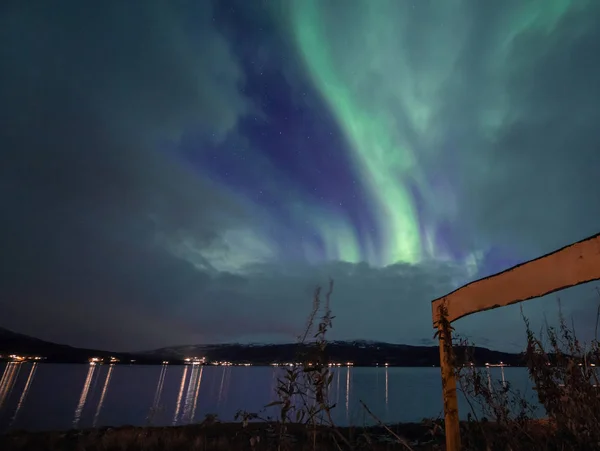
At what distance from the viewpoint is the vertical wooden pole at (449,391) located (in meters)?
3.59

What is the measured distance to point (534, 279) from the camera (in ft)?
8.91

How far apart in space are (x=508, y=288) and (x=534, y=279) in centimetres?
26

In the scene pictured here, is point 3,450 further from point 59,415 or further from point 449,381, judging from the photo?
→ point 59,415

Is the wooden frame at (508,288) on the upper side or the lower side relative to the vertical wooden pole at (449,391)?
upper

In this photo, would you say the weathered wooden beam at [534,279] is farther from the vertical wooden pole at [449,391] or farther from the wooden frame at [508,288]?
the vertical wooden pole at [449,391]

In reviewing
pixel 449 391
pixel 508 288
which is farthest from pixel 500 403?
pixel 508 288

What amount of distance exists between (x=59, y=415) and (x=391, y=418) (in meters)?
43.6

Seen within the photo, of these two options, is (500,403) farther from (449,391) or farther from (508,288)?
(508,288)

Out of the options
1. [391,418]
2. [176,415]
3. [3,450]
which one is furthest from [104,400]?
[3,450]

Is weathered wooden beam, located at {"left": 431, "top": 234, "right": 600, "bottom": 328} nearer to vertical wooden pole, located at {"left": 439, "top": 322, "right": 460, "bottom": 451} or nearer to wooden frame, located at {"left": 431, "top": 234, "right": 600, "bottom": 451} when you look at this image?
wooden frame, located at {"left": 431, "top": 234, "right": 600, "bottom": 451}

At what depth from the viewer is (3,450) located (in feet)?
34.7

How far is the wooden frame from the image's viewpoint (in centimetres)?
237

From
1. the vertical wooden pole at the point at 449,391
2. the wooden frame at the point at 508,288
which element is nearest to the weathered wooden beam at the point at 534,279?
the wooden frame at the point at 508,288

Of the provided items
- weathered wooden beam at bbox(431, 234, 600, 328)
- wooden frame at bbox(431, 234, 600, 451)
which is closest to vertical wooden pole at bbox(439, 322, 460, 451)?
wooden frame at bbox(431, 234, 600, 451)
